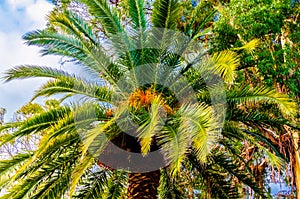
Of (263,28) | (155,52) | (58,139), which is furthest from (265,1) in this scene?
(58,139)

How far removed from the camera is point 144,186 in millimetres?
8242

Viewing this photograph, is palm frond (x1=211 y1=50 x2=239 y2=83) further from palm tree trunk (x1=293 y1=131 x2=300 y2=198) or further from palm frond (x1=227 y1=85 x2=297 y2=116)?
palm tree trunk (x1=293 y1=131 x2=300 y2=198)

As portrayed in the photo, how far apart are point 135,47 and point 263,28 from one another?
168 inches

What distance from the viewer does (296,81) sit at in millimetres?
10891

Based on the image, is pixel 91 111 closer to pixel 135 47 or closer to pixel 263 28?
pixel 135 47

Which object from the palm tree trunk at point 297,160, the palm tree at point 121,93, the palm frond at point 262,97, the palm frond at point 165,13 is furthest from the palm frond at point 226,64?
the palm tree trunk at point 297,160

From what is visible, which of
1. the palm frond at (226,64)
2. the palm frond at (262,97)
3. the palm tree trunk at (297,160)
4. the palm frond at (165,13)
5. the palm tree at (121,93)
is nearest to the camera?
the palm frond at (226,64)

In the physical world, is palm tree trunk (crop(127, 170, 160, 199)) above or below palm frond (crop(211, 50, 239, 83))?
below

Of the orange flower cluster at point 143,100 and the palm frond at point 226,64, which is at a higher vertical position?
the palm frond at point 226,64

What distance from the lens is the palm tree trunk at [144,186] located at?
27.0 ft

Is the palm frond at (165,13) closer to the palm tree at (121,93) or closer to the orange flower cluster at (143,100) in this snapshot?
the palm tree at (121,93)

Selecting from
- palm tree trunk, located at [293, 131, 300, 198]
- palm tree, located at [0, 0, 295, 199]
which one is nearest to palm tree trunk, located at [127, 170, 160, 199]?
palm tree, located at [0, 0, 295, 199]

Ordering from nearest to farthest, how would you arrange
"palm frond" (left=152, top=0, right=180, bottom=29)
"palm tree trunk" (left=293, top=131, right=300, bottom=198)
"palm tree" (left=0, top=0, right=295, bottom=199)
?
"palm tree" (left=0, top=0, right=295, bottom=199)
"palm frond" (left=152, top=0, right=180, bottom=29)
"palm tree trunk" (left=293, top=131, right=300, bottom=198)

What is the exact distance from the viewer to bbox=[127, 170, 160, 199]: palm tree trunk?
324 inches
